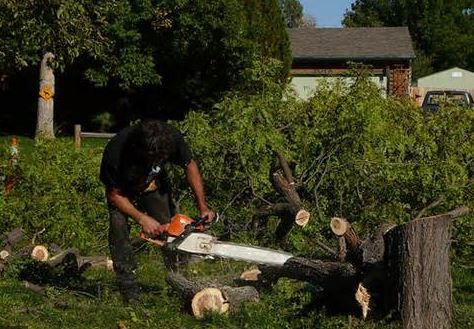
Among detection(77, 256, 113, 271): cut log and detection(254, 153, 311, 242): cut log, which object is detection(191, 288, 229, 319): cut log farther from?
detection(77, 256, 113, 271): cut log

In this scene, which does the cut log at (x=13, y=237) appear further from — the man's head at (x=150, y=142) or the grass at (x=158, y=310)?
the man's head at (x=150, y=142)

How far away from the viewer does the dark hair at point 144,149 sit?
575cm

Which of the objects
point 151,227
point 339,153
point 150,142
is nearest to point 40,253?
point 151,227

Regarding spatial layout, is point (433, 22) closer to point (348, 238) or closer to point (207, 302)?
point (348, 238)

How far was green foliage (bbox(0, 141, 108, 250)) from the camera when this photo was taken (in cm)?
841

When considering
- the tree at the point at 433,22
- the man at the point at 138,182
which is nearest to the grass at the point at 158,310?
the man at the point at 138,182

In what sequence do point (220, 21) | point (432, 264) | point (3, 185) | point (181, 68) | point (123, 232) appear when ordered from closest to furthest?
point (432, 264) < point (123, 232) < point (3, 185) < point (220, 21) < point (181, 68)

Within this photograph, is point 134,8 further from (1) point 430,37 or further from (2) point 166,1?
(1) point 430,37

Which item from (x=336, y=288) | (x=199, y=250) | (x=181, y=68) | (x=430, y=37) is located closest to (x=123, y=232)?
(x=199, y=250)

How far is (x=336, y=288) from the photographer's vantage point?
589cm

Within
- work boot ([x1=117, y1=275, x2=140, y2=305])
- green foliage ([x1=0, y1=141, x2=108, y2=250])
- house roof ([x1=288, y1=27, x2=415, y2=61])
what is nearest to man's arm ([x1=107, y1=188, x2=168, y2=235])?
work boot ([x1=117, y1=275, x2=140, y2=305])

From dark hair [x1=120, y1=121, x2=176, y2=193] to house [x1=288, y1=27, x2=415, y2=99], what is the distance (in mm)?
26789

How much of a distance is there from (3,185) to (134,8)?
1777 cm

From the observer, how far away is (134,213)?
5887 millimetres
